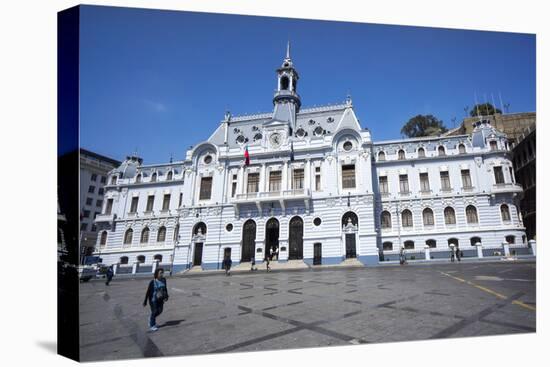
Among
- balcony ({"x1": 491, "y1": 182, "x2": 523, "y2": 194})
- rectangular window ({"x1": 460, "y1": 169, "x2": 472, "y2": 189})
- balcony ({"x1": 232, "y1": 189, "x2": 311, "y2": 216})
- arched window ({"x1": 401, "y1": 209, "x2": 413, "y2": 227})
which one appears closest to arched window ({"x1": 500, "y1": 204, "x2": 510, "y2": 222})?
balcony ({"x1": 491, "y1": 182, "x2": 523, "y2": 194})

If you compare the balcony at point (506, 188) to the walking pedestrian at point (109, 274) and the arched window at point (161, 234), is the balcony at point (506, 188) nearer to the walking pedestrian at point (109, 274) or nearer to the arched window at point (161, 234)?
the arched window at point (161, 234)

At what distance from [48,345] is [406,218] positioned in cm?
1574

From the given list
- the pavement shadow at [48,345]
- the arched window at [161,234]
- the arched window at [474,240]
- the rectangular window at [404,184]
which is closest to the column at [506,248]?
the arched window at [474,240]

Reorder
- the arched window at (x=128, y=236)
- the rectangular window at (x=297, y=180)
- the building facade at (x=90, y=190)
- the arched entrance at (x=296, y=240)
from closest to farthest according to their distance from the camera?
the building facade at (x=90, y=190)
the arched window at (x=128, y=236)
the arched entrance at (x=296, y=240)
the rectangular window at (x=297, y=180)

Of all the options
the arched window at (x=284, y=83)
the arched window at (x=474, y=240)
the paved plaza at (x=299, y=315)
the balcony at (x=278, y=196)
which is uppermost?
the arched window at (x=284, y=83)

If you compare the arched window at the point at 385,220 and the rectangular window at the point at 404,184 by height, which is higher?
the rectangular window at the point at 404,184

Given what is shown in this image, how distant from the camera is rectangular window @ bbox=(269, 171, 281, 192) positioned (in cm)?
2139

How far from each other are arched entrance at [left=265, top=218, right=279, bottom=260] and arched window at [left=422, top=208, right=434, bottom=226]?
9.06 m

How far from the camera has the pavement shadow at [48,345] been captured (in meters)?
6.67

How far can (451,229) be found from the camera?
51.9 ft

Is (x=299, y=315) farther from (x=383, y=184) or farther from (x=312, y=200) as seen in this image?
(x=383, y=184)

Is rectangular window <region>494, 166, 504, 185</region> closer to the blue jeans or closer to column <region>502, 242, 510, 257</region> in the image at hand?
column <region>502, 242, 510, 257</region>

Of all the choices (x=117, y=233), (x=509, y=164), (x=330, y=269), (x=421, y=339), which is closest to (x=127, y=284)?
(x=117, y=233)

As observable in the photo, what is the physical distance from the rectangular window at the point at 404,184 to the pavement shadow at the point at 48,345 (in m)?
16.6
